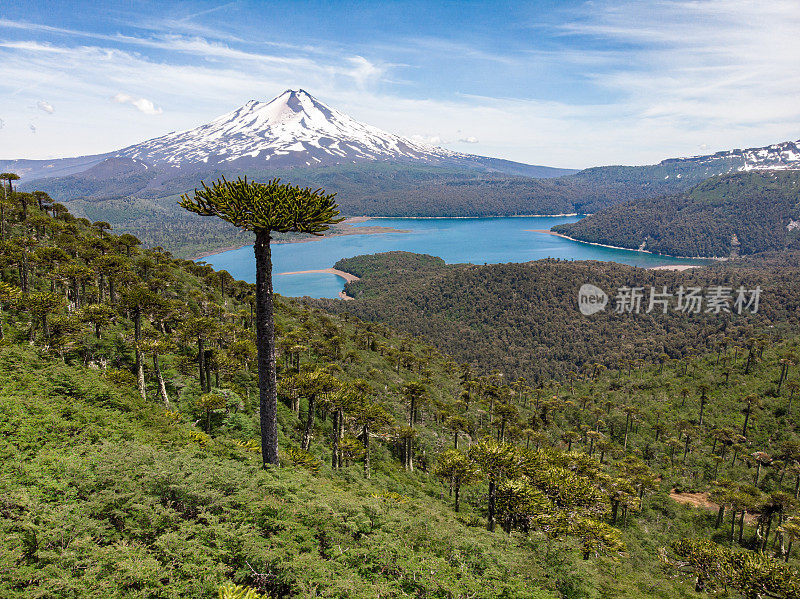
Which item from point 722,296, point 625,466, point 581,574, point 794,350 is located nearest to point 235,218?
point 581,574

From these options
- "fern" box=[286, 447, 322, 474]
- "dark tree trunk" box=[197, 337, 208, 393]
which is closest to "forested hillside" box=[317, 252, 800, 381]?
"dark tree trunk" box=[197, 337, 208, 393]

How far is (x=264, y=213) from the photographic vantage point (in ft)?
34.9

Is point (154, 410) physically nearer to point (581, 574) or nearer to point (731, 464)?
point (581, 574)

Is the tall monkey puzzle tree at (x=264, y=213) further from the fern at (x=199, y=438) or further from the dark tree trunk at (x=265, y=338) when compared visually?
the fern at (x=199, y=438)

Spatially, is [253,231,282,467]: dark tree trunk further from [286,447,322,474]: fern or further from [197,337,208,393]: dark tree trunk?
[197,337,208,393]: dark tree trunk

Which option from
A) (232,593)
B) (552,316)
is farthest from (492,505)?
(552,316)

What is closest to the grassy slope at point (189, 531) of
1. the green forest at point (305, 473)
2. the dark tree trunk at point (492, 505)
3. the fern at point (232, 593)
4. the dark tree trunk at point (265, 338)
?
the green forest at point (305, 473)

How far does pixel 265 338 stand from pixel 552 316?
138855 millimetres

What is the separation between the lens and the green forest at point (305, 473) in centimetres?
913

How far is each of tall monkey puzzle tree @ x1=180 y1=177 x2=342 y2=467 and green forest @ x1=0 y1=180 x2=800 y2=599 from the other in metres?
4.29

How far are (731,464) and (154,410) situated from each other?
227 feet

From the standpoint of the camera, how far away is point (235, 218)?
10523mm

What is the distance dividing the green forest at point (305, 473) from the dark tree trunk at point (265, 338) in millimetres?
1607

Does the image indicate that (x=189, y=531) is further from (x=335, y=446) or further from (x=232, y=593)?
(x=335, y=446)
